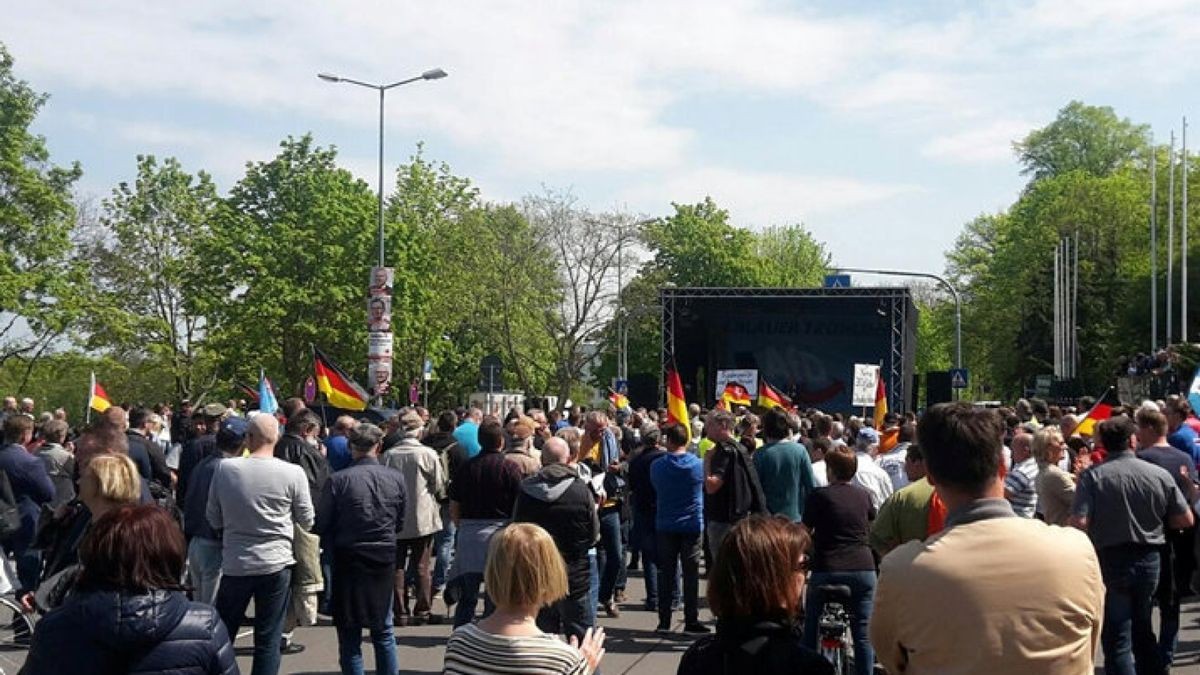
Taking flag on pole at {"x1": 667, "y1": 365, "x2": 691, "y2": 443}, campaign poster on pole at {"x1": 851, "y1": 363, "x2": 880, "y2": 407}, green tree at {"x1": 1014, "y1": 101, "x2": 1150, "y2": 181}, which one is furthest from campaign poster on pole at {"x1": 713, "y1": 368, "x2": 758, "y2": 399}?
green tree at {"x1": 1014, "y1": 101, "x2": 1150, "y2": 181}

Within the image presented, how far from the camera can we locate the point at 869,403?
26.7 metres

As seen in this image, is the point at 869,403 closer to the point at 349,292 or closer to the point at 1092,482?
the point at 1092,482

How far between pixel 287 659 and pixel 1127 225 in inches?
2557

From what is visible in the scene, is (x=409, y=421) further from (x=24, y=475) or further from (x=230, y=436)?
(x=230, y=436)

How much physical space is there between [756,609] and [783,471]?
24.6ft

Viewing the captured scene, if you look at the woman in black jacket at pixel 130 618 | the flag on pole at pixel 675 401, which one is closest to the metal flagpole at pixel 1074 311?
the flag on pole at pixel 675 401

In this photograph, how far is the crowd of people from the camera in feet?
12.1

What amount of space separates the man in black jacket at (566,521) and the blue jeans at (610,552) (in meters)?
3.49

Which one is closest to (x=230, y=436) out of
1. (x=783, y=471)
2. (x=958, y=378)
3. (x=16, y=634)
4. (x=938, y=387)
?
(x=16, y=634)

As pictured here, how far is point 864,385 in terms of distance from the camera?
88.2 feet

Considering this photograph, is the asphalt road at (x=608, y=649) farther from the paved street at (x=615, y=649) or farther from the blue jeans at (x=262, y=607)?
the blue jeans at (x=262, y=607)

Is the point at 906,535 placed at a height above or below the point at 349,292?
below

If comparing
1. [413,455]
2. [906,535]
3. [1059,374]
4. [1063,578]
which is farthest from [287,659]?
[1059,374]

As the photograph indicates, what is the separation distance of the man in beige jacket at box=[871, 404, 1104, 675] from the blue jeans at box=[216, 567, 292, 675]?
18.1 ft
